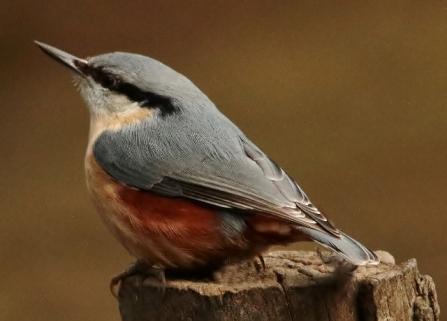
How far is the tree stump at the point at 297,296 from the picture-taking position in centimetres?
218

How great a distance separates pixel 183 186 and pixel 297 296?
43 centimetres

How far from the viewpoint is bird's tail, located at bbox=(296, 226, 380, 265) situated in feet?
7.19

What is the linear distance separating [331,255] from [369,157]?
2137mm

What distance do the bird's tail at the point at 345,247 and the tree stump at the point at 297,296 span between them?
6 cm

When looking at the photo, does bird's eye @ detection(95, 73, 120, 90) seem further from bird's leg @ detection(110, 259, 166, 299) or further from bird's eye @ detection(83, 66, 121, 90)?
bird's leg @ detection(110, 259, 166, 299)

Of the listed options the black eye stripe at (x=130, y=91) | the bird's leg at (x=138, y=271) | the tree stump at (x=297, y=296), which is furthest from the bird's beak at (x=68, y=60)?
the tree stump at (x=297, y=296)

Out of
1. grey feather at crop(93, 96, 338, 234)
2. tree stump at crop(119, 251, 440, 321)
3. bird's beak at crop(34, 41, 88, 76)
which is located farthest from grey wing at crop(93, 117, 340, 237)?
bird's beak at crop(34, 41, 88, 76)

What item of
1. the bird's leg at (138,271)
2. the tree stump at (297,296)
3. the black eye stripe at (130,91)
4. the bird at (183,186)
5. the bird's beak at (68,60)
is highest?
the bird's beak at (68,60)

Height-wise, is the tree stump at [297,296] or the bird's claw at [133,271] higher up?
the bird's claw at [133,271]

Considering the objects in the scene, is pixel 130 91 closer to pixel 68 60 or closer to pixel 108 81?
pixel 108 81

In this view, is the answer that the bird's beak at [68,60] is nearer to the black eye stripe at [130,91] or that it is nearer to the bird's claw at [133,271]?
the black eye stripe at [130,91]

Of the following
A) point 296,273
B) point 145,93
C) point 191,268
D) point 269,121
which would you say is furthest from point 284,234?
point 269,121

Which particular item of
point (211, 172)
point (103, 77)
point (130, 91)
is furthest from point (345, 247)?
point (103, 77)

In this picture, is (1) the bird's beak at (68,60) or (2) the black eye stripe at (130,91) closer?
(2) the black eye stripe at (130,91)
